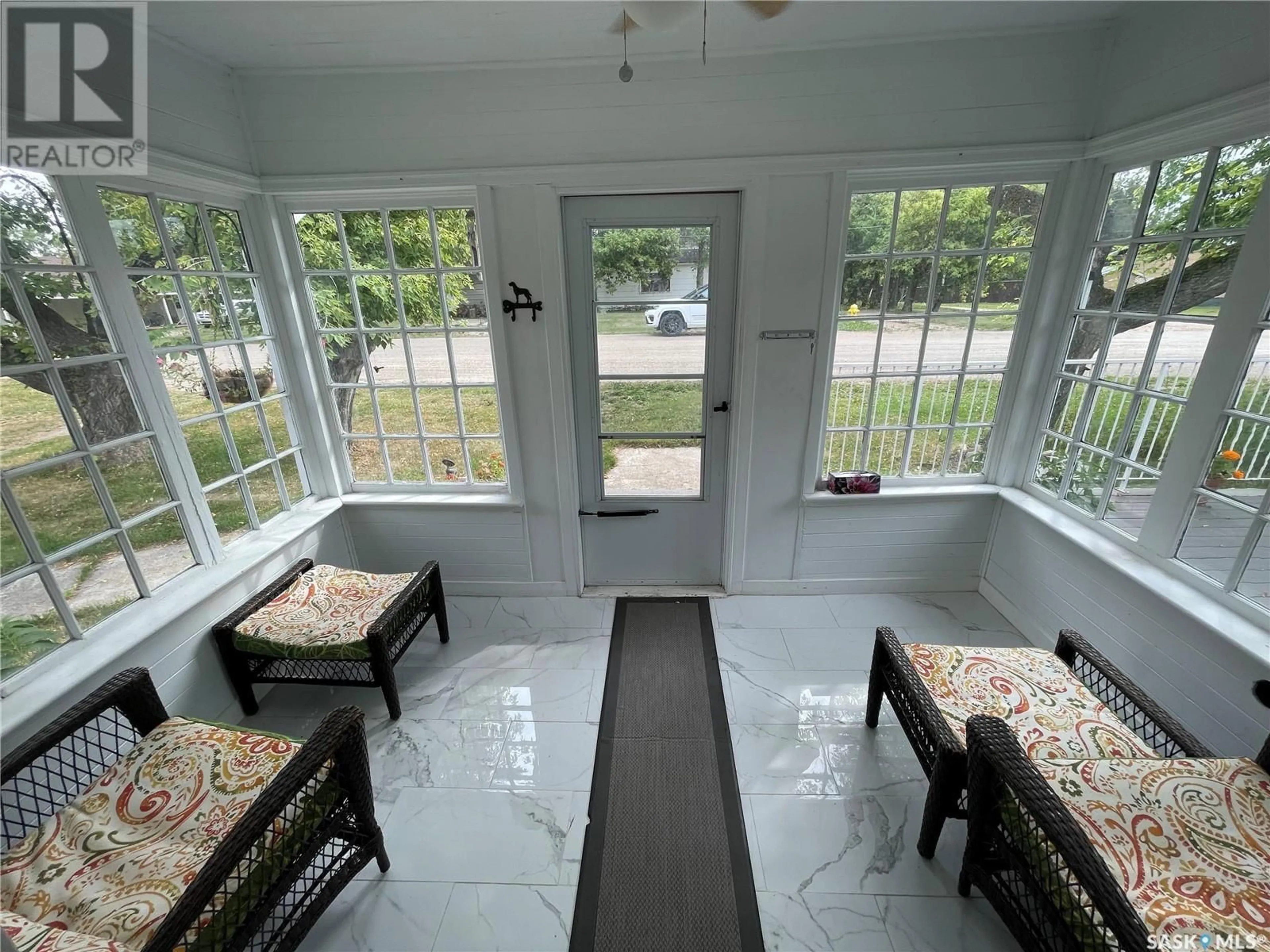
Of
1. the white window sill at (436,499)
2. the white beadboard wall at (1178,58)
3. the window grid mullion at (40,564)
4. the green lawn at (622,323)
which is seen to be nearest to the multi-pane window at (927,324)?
the white beadboard wall at (1178,58)

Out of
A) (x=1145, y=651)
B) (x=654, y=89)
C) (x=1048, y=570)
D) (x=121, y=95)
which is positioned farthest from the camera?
(x=1048, y=570)

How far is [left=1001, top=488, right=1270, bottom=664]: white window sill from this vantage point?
1503 millimetres

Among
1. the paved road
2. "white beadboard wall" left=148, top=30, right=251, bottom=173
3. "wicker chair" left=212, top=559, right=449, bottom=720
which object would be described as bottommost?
"wicker chair" left=212, top=559, right=449, bottom=720

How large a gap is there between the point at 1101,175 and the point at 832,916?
281cm

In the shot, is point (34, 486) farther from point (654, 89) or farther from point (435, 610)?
point (654, 89)

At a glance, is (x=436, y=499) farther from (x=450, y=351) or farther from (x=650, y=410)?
(x=650, y=410)

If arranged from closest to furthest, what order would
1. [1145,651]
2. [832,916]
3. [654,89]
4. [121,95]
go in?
A: [832,916]
[121,95]
[1145,651]
[654,89]

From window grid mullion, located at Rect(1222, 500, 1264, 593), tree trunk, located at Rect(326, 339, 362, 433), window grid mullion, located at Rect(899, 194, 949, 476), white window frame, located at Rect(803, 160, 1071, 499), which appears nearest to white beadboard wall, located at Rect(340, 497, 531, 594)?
tree trunk, located at Rect(326, 339, 362, 433)

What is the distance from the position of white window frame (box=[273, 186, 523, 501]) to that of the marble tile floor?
735mm

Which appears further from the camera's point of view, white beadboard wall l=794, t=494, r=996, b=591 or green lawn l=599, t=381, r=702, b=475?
white beadboard wall l=794, t=494, r=996, b=591

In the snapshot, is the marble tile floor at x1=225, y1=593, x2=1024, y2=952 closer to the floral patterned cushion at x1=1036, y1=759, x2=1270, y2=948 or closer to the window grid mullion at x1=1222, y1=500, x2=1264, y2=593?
the floral patterned cushion at x1=1036, y1=759, x2=1270, y2=948

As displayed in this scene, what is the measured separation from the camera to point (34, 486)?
1.44m

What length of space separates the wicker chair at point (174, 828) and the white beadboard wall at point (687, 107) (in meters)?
2.10

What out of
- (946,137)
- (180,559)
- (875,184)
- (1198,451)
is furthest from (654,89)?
(180,559)
